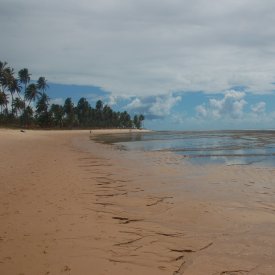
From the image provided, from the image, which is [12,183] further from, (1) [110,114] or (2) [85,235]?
(1) [110,114]

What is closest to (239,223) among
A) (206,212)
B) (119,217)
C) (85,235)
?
(206,212)

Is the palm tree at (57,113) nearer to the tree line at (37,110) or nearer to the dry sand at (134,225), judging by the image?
the tree line at (37,110)

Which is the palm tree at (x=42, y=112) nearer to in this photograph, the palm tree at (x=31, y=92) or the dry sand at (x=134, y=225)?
the palm tree at (x=31, y=92)

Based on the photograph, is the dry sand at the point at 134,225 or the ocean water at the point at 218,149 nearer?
the dry sand at the point at 134,225

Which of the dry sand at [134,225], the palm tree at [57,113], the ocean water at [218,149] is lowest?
the dry sand at [134,225]

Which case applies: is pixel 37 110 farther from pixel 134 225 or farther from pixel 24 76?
pixel 134 225

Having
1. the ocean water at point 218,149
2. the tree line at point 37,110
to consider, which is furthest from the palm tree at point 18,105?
the ocean water at point 218,149

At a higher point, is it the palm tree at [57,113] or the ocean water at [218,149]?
the palm tree at [57,113]

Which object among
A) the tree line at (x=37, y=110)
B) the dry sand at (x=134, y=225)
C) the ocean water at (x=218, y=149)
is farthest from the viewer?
the tree line at (x=37, y=110)

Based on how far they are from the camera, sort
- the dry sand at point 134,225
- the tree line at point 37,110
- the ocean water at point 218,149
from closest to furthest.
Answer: the dry sand at point 134,225 → the ocean water at point 218,149 → the tree line at point 37,110

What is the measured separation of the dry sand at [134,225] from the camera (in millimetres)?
5590

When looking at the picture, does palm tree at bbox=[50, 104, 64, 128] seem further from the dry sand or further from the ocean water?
the dry sand

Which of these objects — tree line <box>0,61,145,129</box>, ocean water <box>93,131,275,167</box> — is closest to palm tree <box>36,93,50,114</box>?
tree line <box>0,61,145,129</box>

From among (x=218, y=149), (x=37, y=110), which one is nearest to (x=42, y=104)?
(x=37, y=110)
